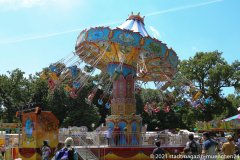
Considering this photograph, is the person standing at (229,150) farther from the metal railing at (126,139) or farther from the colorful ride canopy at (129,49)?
the colorful ride canopy at (129,49)

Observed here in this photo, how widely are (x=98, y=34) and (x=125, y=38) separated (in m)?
1.70

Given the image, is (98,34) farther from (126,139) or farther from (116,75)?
(126,139)

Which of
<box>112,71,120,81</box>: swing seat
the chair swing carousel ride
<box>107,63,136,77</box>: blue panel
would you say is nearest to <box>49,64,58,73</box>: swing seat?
the chair swing carousel ride

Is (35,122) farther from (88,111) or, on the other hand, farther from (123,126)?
(88,111)

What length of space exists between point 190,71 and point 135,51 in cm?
2958

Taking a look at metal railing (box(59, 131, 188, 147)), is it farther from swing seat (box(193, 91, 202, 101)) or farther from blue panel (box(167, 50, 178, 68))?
blue panel (box(167, 50, 178, 68))

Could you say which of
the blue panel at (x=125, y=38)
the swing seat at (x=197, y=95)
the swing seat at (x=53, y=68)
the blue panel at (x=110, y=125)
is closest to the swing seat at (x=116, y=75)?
the blue panel at (x=125, y=38)

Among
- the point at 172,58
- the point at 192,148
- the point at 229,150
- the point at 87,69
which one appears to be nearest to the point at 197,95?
the point at 172,58

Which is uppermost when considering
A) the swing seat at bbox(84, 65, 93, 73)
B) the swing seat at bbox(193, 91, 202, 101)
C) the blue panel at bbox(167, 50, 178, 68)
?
the blue panel at bbox(167, 50, 178, 68)

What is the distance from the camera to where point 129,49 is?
837 inches

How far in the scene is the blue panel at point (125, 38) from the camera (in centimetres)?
1972

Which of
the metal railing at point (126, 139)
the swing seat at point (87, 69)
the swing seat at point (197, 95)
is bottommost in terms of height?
the metal railing at point (126, 139)

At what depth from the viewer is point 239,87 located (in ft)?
157

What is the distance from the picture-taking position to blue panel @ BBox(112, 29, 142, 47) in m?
19.7
